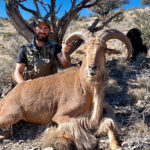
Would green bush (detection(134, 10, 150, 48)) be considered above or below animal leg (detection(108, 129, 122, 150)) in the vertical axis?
above

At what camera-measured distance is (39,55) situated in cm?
616

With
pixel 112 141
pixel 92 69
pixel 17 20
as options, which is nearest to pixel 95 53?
pixel 92 69

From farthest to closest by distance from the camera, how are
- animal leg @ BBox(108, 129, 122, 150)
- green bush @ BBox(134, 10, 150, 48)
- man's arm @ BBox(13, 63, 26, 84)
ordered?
green bush @ BBox(134, 10, 150, 48), man's arm @ BBox(13, 63, 26, 84), animal leg @ BBox(108, 129, 122, 150)

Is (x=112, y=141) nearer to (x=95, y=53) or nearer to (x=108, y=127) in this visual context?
(x=108, y=127)

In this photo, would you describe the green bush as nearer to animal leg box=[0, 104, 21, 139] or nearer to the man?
the man

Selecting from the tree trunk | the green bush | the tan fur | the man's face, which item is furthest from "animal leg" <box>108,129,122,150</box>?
the green bush

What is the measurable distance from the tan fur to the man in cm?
127

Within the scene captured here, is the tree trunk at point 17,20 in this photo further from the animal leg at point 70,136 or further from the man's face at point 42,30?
the animal leg at point 70,136

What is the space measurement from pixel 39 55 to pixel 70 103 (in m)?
2.37

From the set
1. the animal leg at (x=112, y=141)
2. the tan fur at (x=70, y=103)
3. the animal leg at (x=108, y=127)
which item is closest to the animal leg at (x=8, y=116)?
the tan fur at (x=70, y=103)

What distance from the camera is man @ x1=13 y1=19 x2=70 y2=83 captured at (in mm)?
5977

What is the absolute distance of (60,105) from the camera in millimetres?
4383

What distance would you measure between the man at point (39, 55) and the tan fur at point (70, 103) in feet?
4.17

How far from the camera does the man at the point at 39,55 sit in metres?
5.98
